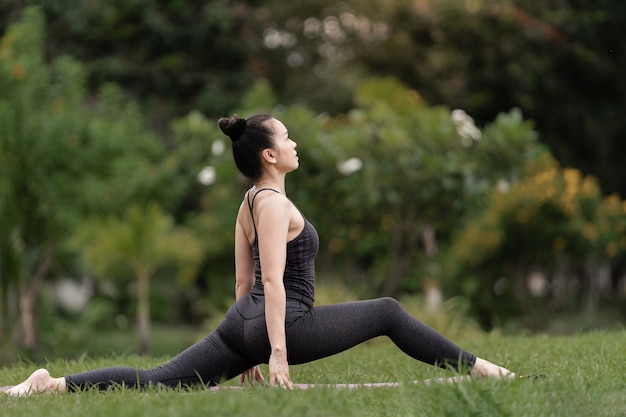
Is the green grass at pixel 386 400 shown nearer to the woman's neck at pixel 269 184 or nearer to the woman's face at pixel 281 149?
the woman's neck at pixel 269 184

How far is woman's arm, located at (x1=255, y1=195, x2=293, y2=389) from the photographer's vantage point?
4.75 m

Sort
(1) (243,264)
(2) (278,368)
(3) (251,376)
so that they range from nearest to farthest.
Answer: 1. (2) (278,368)
2. (1) (243,264)
3. (3) (251,376)

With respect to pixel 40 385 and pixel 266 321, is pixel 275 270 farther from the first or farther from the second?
pixel 40 385

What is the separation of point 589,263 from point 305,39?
9.18 m

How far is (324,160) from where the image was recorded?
1266 centimetres

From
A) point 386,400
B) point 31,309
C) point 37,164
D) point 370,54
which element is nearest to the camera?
point 386,400

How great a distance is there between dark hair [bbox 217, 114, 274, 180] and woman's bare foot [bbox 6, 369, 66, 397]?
1464 mm

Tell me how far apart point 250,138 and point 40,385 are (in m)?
1.66

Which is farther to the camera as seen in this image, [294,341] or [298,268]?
[298,268]

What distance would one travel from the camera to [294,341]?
194 inches

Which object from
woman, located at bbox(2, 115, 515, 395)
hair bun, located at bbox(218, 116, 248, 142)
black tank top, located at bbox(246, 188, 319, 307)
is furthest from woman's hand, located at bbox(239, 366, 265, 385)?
hair bun, located at bbox(218, 116, 248, 142)

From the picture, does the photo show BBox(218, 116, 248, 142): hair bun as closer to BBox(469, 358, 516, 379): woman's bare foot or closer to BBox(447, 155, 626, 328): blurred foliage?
BBox(469, 358, 516, 379): woman's bare foot

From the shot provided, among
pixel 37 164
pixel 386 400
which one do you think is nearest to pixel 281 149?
pixel 386 400

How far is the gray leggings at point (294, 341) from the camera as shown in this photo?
16.2ft
